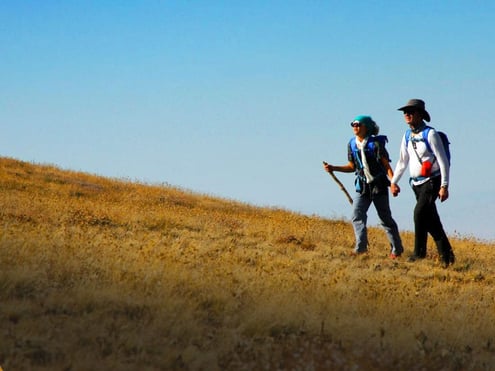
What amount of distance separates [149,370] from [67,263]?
8.84ft

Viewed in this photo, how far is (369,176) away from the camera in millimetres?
11539

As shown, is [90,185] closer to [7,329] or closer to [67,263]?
[67,263]

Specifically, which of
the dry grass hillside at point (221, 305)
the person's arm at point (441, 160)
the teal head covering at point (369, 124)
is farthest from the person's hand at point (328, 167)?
the person's arm at point (441, 160)

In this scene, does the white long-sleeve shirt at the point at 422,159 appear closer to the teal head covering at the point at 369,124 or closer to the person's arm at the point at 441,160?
the person's arm at the point at 441,160

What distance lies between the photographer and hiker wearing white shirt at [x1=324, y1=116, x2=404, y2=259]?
37.8 ft

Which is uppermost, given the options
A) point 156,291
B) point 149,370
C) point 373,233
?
point 373,233

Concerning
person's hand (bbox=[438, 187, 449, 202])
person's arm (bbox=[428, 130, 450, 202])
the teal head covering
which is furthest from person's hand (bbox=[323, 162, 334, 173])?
person's hand (bbox=[438, 187, 449, 202])

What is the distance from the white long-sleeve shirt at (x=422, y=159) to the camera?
34.7ft

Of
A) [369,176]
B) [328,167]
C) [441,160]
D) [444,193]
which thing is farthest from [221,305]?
[328,167]

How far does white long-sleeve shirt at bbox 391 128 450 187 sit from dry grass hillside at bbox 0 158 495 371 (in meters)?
1.47

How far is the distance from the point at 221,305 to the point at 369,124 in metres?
5.91

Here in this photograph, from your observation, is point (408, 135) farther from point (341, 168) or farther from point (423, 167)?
point (341, 168)

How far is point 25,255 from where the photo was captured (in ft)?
24.7

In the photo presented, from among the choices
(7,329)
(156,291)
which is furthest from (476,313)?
(7,329)
